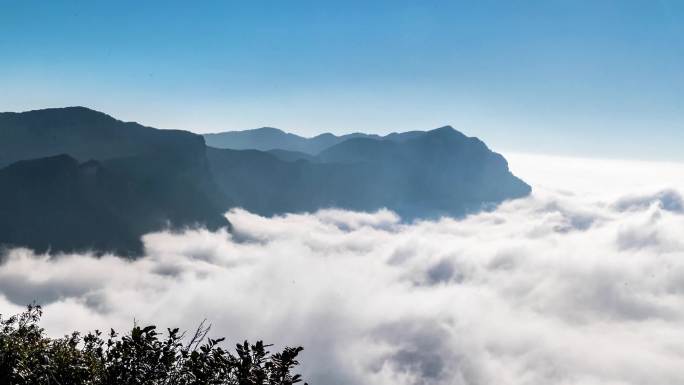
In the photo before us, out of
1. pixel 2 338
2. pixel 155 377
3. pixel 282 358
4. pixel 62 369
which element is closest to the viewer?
pixel 282 358

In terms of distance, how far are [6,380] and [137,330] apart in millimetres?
6841

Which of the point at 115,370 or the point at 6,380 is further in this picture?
the point at 6,380

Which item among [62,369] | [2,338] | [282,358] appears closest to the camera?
[282,358]

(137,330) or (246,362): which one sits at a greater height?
(137,330)

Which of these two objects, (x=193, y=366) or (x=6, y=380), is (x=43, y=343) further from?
(x=193, y=366)

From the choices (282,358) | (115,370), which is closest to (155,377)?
(115,370)

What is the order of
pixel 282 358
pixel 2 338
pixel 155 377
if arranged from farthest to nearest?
pixel 2 338, pixel 155 377, pixel 282 358

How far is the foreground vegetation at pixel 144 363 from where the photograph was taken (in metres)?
14.1

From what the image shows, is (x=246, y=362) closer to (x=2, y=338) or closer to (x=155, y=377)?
(x=155, y=377)

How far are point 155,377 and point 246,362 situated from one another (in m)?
3.71

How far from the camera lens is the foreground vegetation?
14140mm

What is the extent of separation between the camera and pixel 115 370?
50.0 feet

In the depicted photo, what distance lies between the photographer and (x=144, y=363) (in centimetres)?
1534

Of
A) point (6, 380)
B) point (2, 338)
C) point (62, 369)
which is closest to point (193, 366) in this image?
point (62, 369)
